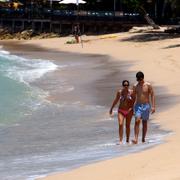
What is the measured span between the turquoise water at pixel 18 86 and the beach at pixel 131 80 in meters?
0.73

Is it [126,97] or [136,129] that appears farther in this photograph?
[126,97]

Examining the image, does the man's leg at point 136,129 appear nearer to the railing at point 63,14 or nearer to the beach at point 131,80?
the beach at point 131,80

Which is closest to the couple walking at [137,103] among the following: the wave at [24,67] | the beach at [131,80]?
the beach at [131,80]

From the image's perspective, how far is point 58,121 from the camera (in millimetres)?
14758

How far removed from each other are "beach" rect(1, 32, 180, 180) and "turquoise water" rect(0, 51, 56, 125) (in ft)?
2.38

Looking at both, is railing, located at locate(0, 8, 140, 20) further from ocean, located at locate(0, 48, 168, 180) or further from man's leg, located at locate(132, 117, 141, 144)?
man's leg, located at locate(132, 117, 141, 144)

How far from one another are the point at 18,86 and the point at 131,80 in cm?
414

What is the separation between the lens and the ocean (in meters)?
10.1

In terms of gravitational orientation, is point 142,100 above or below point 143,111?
above

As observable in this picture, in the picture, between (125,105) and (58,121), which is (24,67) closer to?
(58,121)

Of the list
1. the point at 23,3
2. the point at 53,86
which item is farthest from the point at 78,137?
the point at 23,3

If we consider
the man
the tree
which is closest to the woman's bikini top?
the man

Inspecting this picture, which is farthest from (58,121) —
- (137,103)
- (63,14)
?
(63,14)

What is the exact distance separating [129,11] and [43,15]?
771 centimetres
